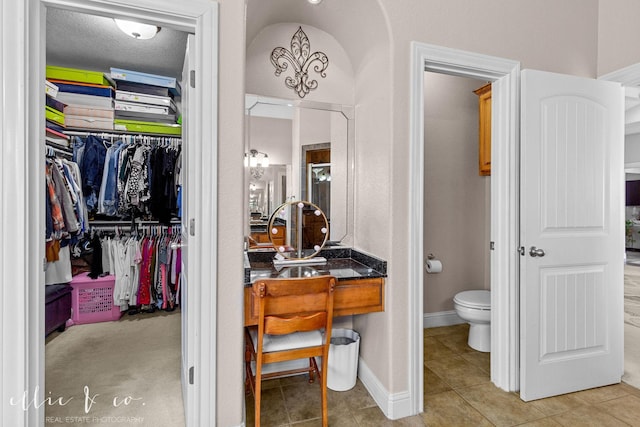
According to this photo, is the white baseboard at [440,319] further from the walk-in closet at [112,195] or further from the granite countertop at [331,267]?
the walk-in closet at [112,195]

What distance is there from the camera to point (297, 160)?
229 centimetres

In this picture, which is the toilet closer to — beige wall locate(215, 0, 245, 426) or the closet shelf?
beige wall locate(215, 0, 245, 426)

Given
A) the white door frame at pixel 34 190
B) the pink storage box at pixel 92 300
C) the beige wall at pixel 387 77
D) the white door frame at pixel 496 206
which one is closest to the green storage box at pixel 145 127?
the pink storage box at pixel 92 300

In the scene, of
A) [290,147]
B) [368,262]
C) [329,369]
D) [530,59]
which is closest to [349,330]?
[329,369]

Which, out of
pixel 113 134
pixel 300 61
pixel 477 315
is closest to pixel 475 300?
pixel 477 315

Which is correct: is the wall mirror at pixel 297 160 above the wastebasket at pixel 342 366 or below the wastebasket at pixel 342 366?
above

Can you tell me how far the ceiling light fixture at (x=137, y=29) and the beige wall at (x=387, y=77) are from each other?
1.00 m

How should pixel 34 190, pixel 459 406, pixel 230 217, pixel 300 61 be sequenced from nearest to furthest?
pixel 34 190, pixel 230 217, pixel 459 406, pixel 300 61

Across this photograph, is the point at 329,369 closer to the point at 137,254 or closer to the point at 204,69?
the point at 204,69

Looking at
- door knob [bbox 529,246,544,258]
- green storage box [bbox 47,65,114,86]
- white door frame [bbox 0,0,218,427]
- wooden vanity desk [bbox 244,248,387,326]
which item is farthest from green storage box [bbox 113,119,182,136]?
door knob [bbox 529,246,544,258]

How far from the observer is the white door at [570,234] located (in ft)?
6.37

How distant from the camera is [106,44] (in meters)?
2.74

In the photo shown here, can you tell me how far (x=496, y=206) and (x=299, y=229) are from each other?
51.4 inches

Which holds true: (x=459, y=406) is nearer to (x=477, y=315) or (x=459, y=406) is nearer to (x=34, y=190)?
(x=477, y=315)
